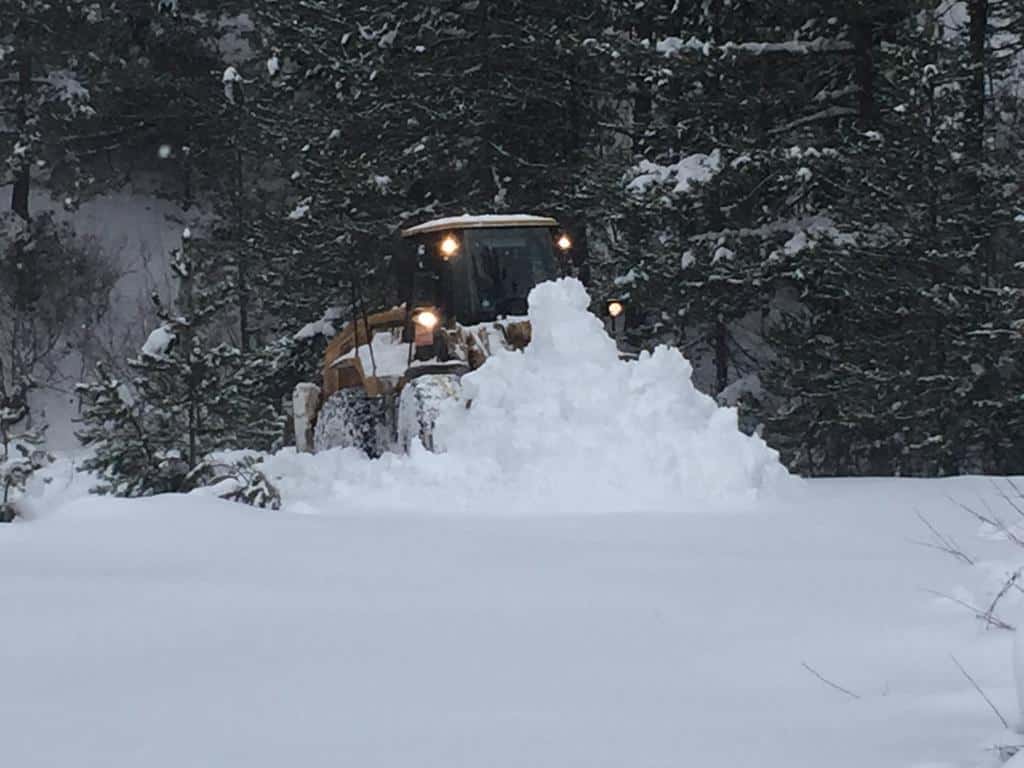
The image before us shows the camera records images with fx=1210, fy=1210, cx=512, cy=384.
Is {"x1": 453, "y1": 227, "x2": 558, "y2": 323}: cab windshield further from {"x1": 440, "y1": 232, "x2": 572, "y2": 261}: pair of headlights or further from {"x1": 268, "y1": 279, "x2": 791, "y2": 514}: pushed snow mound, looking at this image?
{"x1": 268, "y1": 279, "x2": 791, "y2": 514}: pushed snow mound

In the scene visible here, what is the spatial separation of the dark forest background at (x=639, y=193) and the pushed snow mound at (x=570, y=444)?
5104mm

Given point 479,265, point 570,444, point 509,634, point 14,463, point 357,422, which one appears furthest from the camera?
point 357,422

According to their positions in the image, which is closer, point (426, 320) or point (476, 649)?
point (476, 649)

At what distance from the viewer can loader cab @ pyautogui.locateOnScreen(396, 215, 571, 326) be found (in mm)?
11891

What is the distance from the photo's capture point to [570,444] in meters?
9.59

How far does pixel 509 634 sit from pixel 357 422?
810cm

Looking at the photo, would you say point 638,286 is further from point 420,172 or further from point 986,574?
point 986,574

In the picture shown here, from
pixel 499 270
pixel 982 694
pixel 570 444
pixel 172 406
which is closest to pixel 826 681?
pixel 982 694

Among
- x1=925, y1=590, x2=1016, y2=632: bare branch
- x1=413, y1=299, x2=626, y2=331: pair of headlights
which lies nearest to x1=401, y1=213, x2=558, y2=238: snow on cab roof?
x1=413, y1=299, x2=626, y2=331: pair of headlights

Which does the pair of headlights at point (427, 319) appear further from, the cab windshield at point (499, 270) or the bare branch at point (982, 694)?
the bare branch at point (982, 694)

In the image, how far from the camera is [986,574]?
5395 mm

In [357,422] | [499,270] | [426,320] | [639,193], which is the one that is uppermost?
[639,193]

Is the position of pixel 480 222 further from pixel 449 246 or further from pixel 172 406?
pixel 172 406

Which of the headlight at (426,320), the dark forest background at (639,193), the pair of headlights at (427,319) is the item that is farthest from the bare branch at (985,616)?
the dark forest background at (639,193)
